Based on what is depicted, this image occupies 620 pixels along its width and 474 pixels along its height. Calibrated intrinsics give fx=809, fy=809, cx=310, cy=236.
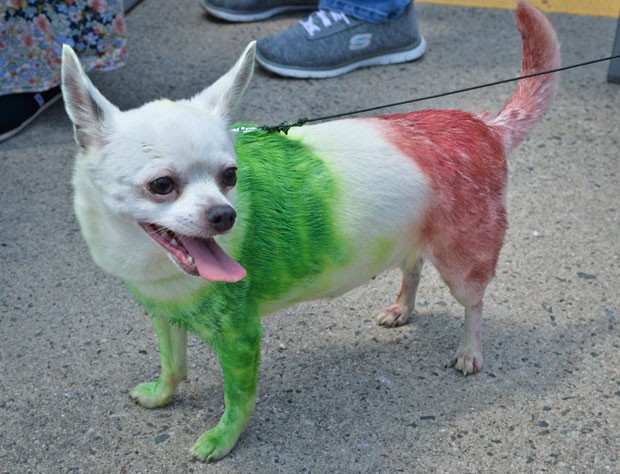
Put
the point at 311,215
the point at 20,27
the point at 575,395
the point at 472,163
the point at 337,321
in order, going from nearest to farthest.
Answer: the point at 311,215, the point at 472,163, the point at 575,395, the point at 337,321, the point at 20,27

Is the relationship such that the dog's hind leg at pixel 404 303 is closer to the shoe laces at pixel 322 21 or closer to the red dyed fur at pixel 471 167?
the red dyed fur at pixel 471 167

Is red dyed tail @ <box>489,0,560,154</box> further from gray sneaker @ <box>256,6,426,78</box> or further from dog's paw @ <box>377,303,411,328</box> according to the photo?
gray sneaker @ <box>256,6,426,78</box>

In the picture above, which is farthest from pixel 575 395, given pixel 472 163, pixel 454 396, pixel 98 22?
pixel 98 22

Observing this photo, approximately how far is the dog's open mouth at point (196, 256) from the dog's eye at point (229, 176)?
0.15 m

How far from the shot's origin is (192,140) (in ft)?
6.27

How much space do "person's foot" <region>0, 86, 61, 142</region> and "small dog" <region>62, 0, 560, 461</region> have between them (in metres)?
1.98

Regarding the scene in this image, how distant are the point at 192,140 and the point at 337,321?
4.15 feet

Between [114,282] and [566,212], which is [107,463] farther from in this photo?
[566,212]

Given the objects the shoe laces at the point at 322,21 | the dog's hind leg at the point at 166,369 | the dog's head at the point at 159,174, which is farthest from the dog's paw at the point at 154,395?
the shoe laces at the point at 322,21

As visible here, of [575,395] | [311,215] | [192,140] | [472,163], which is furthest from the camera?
[575,395]

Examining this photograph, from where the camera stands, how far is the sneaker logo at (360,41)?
15.0 ft

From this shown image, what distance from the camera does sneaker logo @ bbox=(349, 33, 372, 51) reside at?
→ 181 inches

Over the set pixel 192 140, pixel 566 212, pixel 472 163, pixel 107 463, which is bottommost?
pixel 566 212

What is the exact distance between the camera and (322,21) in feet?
15.0
